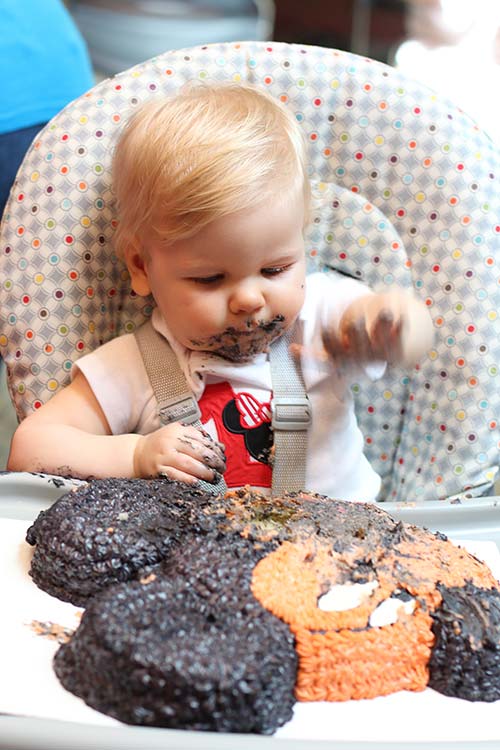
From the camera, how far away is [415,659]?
60cm

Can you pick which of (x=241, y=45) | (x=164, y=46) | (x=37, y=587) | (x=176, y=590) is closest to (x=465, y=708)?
(x=176, y=590)

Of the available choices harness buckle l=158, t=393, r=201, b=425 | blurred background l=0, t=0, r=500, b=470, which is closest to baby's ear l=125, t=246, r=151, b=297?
harness buckle l=158, t=393, r=201, b=425

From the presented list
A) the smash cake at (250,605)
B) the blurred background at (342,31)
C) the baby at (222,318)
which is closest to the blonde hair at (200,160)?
the baby at (222,318)

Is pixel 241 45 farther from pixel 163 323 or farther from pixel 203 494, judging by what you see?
pixel 203 494

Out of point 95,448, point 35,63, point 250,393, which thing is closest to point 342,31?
point 35,63

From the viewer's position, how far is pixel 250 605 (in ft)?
1.91

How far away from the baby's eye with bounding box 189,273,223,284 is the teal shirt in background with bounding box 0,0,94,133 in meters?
0.53

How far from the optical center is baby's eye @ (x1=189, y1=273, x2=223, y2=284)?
2.81 ft

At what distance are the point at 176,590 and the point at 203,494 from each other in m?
0.15

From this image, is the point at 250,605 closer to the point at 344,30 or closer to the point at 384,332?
the point at 384,332

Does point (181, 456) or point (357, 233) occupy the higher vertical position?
point (357, 233)

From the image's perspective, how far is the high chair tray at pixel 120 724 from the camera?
501mm

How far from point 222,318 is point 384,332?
0.16 m

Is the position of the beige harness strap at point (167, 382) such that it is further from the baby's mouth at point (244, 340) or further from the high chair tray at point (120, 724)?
the high chair tray at point (120, 724)
